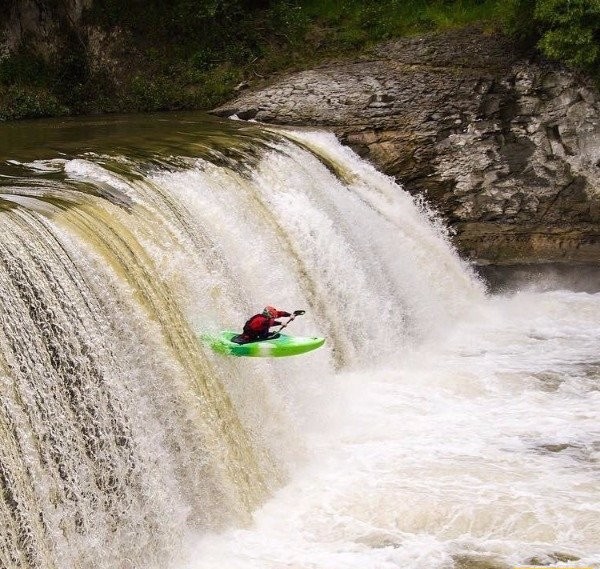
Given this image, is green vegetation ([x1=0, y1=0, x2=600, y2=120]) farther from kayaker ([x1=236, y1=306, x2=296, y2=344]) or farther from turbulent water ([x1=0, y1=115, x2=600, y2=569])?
kayaker ([x1=236, y1=306, x2=296, y2=344])

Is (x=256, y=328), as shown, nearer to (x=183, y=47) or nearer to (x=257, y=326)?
(x=257, y=326)

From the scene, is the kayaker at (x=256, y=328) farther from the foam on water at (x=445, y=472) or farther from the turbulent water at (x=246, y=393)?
the foam on water at (x=445, y=472)

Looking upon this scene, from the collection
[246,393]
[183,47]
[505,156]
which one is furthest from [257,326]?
[183,47]

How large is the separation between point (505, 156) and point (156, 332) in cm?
764

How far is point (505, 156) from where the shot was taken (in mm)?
12836

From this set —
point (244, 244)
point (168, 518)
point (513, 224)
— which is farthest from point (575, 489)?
point (513, 224)

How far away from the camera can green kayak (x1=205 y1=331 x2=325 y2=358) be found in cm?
713

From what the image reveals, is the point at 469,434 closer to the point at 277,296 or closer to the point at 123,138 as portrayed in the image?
the point at 277,296

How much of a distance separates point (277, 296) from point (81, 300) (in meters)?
2.94

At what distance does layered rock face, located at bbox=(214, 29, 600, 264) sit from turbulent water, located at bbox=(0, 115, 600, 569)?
1.94m

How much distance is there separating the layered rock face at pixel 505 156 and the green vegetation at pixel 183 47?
2686mm

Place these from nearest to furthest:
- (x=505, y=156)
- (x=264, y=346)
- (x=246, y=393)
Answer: (x=264, y=346) < (x=246, y=393) < (x=505, y=156)

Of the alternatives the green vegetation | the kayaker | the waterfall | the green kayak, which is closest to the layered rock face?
the waterfall

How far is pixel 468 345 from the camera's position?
10.7 metres
